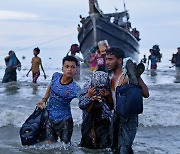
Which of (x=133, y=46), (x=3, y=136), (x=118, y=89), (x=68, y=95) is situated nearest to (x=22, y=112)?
(x=3, y=136)

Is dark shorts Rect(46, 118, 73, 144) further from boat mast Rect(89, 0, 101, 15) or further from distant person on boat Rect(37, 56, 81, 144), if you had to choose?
boat mast Rect(89, 0, 101, 15)

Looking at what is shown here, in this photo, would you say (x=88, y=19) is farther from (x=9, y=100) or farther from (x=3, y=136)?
(x=3, y=136)

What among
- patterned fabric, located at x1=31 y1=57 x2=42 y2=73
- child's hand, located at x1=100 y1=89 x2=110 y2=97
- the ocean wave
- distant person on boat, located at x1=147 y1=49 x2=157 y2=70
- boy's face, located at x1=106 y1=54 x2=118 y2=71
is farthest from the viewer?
distant person on boat, located at x1=147 y1=49 x2=157 y2=70

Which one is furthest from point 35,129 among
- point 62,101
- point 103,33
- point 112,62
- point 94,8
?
point 103,33

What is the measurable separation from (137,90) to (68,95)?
1180 mm

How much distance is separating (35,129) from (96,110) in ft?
2.72

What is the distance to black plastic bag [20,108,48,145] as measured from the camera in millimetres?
5539

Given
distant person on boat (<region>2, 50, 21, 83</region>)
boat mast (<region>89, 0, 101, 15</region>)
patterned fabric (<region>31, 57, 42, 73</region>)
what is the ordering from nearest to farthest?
1. patterned fabric (<region>31, 57, 42, 73</region>)
2. distant person on boat (<region>2, 50, 21, 83</region>)
3. boat mast (<region>89, 0, 101, 15</region>)

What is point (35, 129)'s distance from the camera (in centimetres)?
552

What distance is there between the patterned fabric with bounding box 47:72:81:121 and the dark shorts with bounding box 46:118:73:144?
0.20ft

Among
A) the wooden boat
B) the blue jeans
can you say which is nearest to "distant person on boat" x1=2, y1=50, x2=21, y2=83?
the blue jeans

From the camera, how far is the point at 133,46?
31766mm

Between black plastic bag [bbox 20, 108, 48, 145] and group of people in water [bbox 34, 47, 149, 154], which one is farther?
black plastic bag [bbox 20, 108, 48, 145]

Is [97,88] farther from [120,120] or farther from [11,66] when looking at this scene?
[11,66]
